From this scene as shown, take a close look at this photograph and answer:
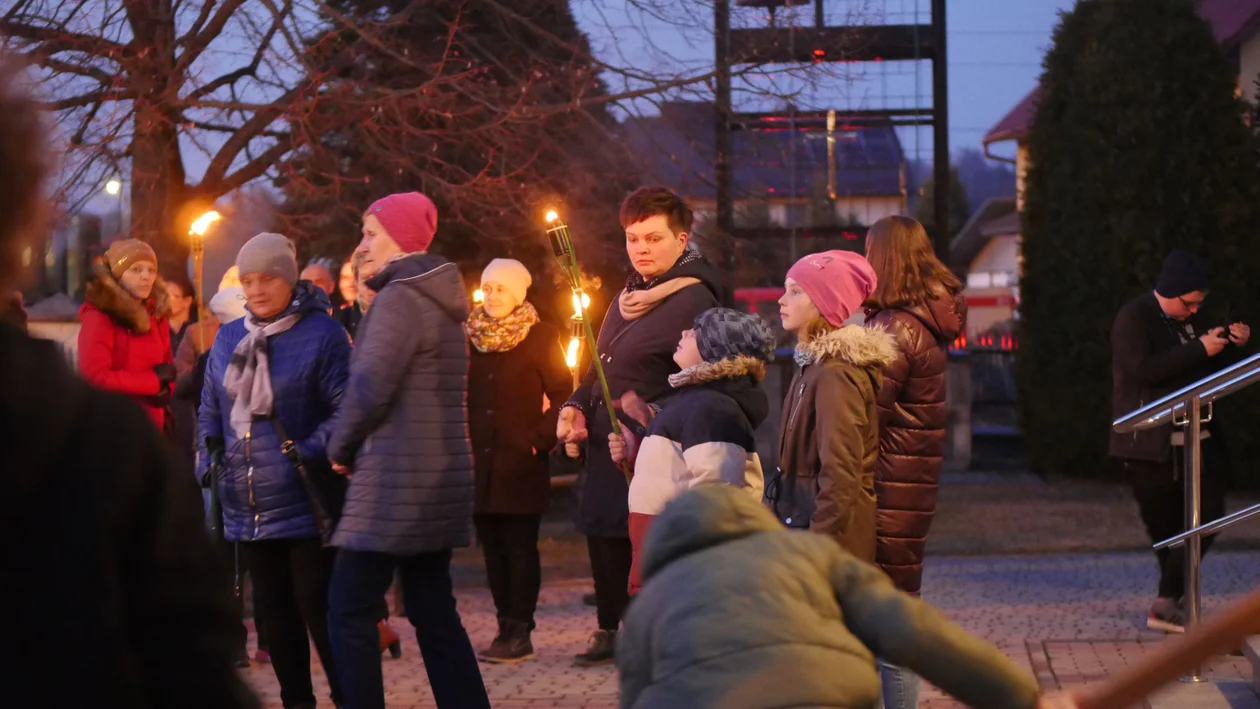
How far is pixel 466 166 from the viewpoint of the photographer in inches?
573

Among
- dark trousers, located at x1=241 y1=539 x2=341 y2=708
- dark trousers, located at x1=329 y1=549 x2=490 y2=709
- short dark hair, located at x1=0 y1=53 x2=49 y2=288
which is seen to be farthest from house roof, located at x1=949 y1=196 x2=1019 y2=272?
short dark hair, located at x1=0 y1=53 x2=49 y2=288

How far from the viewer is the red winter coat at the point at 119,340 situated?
7.07 m

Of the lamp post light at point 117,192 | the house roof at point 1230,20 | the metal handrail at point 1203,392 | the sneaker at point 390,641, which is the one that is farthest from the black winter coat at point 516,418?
the house roof at point 1230,20

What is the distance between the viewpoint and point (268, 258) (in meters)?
5.99

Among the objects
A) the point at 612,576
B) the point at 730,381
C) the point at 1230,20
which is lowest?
the point at 612,576

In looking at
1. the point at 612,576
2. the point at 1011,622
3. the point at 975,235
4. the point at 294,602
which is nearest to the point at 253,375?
the point at 294,602

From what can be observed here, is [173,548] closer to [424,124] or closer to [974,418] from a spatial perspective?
[424,124]

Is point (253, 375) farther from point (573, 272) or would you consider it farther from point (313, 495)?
point (573, 272)

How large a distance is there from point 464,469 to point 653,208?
52.9 inches

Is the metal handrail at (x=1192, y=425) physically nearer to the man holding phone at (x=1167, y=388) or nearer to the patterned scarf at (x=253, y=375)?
the man holding phone at (x=1167, y=388)

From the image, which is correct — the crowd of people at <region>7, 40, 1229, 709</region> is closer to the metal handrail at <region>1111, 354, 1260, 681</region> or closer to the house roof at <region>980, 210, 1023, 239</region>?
the metal handrail at <region>1111, 354, 1260, 681</region>

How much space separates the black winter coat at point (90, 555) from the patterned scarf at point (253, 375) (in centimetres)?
406

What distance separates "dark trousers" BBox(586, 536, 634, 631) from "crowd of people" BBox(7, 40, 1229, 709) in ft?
0.06

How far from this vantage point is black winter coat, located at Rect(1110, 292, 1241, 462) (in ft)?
26.5
